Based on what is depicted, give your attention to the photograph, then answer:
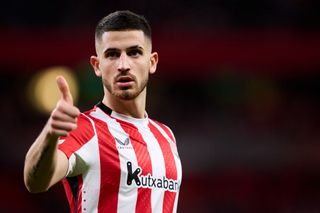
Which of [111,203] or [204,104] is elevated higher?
[204,104]

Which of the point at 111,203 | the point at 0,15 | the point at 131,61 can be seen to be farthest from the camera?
the point at 0,15

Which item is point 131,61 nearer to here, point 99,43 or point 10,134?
point 99,43

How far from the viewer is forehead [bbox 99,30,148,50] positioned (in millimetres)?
3457

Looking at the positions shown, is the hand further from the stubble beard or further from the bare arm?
the stubble beard

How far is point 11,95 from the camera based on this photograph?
37.8 feet

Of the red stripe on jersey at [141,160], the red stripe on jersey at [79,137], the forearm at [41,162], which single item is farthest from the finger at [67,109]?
the red stripe on jersey at [141,160]

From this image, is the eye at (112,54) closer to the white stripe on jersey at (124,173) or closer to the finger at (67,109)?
the white stripe on jersey at (124,173)

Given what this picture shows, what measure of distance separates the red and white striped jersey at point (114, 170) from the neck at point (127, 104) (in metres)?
0.03

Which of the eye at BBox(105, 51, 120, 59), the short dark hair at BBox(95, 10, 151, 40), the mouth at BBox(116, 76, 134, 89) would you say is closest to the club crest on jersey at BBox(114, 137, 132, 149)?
the mouth at BBox(116, 76, 134, 89)

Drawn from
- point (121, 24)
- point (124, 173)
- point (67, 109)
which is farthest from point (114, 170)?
point (67, 109)

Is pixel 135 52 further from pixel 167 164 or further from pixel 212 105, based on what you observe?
pixel 212 105

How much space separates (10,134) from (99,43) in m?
7.44

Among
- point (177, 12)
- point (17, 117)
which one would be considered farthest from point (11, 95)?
point (177, 12)

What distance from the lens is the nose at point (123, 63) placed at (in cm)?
339
